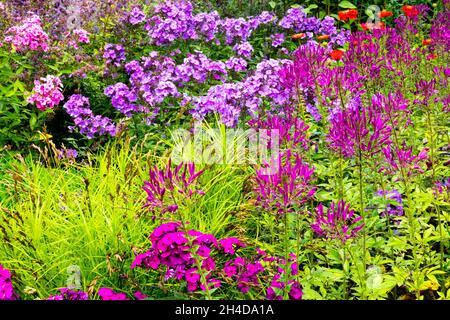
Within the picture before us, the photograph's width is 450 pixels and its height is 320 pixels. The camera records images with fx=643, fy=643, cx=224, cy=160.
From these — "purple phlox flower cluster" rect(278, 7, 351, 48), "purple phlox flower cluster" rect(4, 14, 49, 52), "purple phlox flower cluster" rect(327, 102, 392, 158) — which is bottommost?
"purple phlox flower cluster" rect(327, 102, 392, 158)

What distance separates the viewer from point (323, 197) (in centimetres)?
352

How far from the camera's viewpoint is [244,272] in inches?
118

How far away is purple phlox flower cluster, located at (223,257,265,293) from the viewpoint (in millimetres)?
2953

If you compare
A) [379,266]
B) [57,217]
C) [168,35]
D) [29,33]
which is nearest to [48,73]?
[29,33]

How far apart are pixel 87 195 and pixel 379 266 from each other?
167 centimetres

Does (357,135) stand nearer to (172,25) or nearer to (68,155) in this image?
(68,155)

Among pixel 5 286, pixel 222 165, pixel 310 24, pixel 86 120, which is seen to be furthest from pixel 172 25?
pixel 5 286

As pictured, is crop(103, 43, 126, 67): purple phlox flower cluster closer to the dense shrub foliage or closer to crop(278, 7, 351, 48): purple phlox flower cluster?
the dense shrub foliage

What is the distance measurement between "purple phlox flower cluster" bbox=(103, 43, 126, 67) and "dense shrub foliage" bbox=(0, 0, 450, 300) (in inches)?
0.6

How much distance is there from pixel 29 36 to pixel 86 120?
0.80 metres

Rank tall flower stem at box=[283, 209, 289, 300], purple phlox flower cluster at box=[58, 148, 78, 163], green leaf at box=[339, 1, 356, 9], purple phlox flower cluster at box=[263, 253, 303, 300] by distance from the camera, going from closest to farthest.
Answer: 1. tall flower stem at box=[283, 209, 289, 300]
2. purple phlox flower cluster at box=[263, 253, 303, 300]
3. purple phlox flower cluster at box=[58, 148, 78, 163]
4. green leaf at box=[339, 1, 356, 9]

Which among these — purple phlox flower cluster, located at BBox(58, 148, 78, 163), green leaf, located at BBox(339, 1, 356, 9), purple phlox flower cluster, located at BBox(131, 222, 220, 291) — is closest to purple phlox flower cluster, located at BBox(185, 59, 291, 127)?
purple phlox flower cluster, located at BBox(58, 148, 78, 163)
